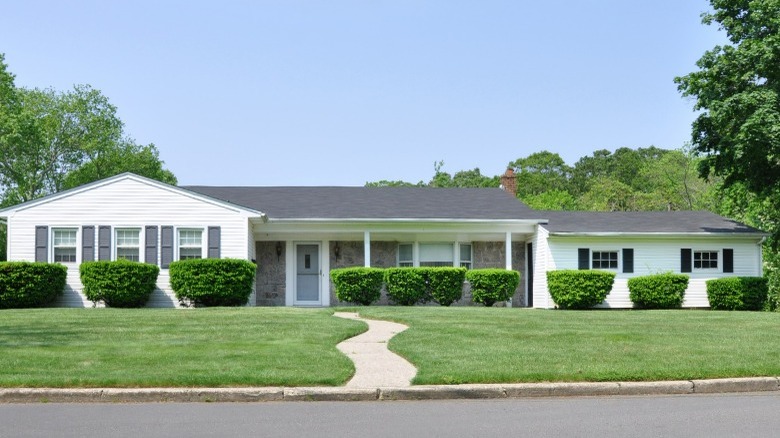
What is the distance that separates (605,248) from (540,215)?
2349 mm

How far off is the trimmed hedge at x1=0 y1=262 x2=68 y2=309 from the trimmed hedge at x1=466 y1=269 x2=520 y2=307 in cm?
1212

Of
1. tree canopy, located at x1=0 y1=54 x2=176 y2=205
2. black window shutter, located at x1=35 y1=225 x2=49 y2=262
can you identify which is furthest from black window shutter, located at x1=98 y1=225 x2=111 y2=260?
tree canopy, located at x1=0 y1=54 x2=176 y2=205

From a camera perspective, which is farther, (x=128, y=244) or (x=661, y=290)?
(x=661, y=290)

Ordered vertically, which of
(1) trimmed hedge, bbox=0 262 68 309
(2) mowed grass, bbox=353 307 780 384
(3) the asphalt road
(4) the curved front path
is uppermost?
(1) trimmed hedge, bbox=0 262 68 309

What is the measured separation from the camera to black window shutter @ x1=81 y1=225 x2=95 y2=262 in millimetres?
25688

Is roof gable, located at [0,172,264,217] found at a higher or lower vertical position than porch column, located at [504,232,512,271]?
higher

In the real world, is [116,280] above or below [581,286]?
above

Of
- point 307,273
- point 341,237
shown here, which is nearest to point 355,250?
point 341,237

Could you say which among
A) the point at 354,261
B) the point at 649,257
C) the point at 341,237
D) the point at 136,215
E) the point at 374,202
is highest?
the point at 374,202

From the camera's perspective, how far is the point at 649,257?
28750mm

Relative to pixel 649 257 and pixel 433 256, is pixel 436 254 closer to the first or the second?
pixel 433 256

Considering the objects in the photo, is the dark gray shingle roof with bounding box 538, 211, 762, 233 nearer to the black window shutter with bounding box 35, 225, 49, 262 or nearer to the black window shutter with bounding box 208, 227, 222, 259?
the black window shutter with bounding box 208, 227, 222, 259

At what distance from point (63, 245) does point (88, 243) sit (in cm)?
77

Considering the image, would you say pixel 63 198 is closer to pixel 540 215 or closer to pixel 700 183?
pixel 540 215
